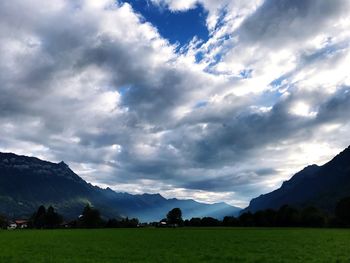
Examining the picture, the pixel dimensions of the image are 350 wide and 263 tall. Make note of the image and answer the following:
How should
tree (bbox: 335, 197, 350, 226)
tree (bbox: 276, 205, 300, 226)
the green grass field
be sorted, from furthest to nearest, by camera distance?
tree (bbox: 276, 205, 300, 226)
tree (bbox: 335, 197, 350, 226)
the green grass field

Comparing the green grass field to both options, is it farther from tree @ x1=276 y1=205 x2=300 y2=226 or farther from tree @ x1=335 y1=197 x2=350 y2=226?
tree @ x1=276 y1=205 x2=300 y2=226

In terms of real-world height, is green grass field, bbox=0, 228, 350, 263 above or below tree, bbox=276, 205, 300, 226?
below

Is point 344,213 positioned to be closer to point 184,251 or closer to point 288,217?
point 288,217

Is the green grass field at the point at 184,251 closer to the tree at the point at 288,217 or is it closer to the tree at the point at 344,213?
the tree at the point at 344,213

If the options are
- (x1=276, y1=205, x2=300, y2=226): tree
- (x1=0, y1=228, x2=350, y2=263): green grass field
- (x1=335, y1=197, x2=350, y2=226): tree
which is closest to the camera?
(x1=0, y1=228, x2=350, y2=263): green grass field

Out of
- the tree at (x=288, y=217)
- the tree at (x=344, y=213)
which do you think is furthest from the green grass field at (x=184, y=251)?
the tree at (x=288, y=217)

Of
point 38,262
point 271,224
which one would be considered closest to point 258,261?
point 38,262

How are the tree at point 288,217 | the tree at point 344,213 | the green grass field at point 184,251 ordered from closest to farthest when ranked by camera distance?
the green grass field at point 184,251
the tree at point 344,213
the tree at point 288,217

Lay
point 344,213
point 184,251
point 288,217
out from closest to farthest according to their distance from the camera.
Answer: point 184,251 < point 344,213 < point 288,217

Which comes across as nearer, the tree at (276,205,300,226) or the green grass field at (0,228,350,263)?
the green grass field at (0,228,350,263)

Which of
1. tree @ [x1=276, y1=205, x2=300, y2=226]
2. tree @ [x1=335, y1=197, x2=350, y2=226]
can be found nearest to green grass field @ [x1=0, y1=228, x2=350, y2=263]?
tree @ [x1=335, y1=197, x2=350, y2=226]

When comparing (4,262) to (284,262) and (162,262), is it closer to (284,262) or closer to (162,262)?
(162,262)

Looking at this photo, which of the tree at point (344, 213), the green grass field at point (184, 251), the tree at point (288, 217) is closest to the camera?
the green grass field at point (184, 251)

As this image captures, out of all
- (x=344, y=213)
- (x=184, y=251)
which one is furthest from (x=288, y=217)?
(x=184, y=251)
